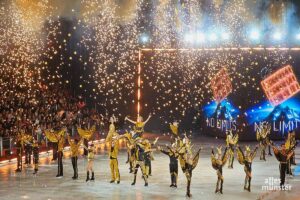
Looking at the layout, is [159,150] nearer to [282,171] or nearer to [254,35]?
[282,171]

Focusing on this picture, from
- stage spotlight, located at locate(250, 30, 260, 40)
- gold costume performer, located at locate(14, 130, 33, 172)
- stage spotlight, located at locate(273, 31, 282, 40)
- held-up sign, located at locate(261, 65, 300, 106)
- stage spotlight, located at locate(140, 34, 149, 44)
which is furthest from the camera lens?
stage spotlight, located at locate(140, 34, 149, 44)

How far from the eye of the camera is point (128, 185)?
1695 centimetres

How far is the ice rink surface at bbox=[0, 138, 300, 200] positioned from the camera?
49.7 ft

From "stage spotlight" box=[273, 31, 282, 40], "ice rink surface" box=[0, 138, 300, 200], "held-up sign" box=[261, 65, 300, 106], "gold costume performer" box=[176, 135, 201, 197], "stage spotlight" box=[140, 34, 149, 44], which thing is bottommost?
"ice rink surface" box=[0, 138, 300, 200]

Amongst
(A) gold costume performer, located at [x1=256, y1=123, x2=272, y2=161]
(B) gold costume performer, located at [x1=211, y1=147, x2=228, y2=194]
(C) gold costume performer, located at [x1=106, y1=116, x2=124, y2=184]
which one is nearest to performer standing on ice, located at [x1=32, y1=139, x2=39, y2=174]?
(C) gold costume performer, located at [x1=106, y1=116, x2=124, y2=184]

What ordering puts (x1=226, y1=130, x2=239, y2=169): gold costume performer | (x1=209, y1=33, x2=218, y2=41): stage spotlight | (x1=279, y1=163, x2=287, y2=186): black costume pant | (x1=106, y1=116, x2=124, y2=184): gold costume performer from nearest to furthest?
(x1=279, y1=163, x2=287, y2=186): black costume pant
(x1=106, y1=116, x2=124, y2=184): gold costume performer
(x1=226, y1=130, x2=239, y2=169): gold costume performer
(x1=209, y1=33, x2=218, y2=41): stage spotlight

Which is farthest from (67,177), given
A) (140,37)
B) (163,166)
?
(140,37)

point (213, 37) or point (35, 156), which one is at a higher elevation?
point (213, 37)

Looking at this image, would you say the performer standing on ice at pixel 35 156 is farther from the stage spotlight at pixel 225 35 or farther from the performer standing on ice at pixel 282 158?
the stage spotlight at pixel 225 35

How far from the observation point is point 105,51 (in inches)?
1494

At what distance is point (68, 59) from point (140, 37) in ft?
16.8

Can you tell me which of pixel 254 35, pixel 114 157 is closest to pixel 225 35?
pixel 254 35

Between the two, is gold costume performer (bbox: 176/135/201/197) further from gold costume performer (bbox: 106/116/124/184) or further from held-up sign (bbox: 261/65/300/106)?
held-up sign (bbox: 261/65/300/106)

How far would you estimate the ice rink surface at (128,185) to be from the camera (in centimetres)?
1514
